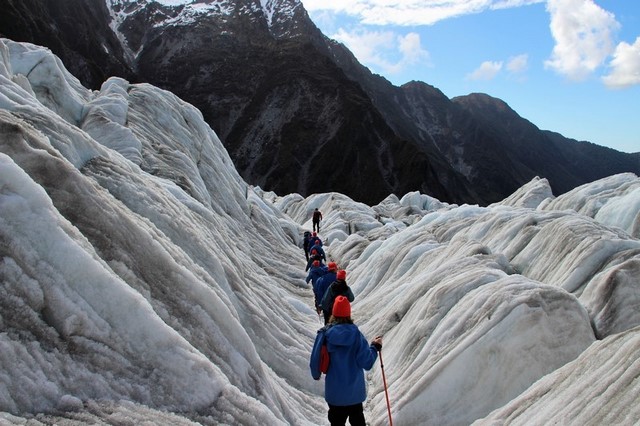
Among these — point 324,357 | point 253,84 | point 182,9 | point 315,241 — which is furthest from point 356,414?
point 182,9

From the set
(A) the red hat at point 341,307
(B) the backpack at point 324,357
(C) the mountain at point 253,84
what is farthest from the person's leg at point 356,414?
(C) the mountain at point 253,84

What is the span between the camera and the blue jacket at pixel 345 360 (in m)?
6.17

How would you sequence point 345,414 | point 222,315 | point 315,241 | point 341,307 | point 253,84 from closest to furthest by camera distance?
point 341,307, point 345,414, point 222,315, point 315,241, point 253,84

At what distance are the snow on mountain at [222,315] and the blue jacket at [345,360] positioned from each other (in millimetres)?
855

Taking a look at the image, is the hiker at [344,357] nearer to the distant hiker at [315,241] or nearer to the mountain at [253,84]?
the distant hiker at [315,241]

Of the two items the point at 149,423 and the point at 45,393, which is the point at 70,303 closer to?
the point at 45,393

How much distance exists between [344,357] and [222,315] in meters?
1.92

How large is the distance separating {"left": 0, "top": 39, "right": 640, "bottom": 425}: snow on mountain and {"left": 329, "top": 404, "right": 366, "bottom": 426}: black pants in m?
0.70

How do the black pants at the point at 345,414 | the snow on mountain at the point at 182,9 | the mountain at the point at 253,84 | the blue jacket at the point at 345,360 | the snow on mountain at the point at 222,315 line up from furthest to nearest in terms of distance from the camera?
the snow on mountain at the point at 182,9, the mountain at the point at 253,84, the black pants at the point at 345,414, the blue jacket at the point at 345,360, the snow on mountain at the point at 222,315

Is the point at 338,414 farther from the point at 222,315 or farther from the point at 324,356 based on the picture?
the point at 222,315

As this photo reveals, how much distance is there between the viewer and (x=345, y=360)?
6242 millimetres

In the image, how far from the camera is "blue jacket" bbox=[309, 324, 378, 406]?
617 cm

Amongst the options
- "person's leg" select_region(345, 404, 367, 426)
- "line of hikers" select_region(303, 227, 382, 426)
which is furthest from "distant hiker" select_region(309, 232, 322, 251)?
"line of hikers" select_region(303, 227, 382, 426)

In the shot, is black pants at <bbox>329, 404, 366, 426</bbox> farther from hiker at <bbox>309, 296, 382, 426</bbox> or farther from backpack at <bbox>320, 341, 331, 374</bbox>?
backpack at <bbox>320, 341, 331, 374</bbox>
